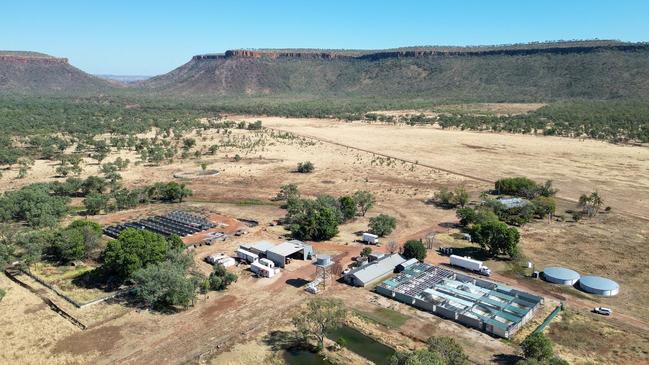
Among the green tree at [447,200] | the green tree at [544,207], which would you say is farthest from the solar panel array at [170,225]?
the green tree at [544,207]

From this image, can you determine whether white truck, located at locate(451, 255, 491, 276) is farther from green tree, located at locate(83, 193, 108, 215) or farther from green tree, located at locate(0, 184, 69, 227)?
green tree, located at locate(83, 193, 108, 215)

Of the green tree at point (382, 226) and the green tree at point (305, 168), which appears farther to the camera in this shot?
the green tree at point (305, 168)

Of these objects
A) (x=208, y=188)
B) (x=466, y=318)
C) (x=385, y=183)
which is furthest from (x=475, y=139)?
(x=466, y=318)

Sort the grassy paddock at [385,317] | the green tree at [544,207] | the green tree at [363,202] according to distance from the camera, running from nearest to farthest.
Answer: the grassy paddock at [385,317] → the green tree at [544,207] → the green tree at [363,202]

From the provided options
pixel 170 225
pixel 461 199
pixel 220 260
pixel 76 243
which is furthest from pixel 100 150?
pixel 461 199

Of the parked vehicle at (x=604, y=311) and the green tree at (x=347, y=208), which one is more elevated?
the green tree at (x=347, y=208)

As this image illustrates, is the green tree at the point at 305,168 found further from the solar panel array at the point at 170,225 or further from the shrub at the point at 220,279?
the shrub at the point at 220,279

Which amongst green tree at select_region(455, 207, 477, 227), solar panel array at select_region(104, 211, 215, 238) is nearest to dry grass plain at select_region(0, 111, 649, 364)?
green tree at select_region(455, 207, 477, 227)
